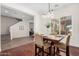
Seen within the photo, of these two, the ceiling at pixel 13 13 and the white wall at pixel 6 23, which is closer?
the ceiling at pixel 13 13

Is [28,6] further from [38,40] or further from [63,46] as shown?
A: [63,46]

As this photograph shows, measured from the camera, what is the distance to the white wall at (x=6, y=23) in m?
1.94

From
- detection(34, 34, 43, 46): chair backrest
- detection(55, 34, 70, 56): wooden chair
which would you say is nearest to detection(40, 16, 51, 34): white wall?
detection(34, 34, 43, 46): chair backrest

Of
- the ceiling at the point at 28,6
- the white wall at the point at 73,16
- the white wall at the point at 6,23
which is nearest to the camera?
the ceiling at the point at 28,6

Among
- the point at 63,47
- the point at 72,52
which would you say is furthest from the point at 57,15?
the point at 72,52

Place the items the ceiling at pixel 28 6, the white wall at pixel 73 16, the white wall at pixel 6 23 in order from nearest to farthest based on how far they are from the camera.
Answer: the ceiling at pixel 28 6 < the white wall at pixel 73 16 < the white wall at pixel 6 23

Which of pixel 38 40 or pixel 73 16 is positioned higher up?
pixel 73 16

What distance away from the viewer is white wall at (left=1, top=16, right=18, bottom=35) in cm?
194

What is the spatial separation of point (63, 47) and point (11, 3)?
1606 millimetres

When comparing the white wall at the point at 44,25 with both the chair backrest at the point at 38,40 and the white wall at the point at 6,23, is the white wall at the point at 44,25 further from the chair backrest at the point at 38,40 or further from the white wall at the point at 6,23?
the white wall at the point at 6,23

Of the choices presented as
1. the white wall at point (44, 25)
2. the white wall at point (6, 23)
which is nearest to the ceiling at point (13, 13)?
the white wall at point (6, 23)

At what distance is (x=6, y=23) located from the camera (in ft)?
6.74

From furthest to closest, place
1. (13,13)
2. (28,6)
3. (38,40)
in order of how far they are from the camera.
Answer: (38,40)
(13,13)
(28,6)

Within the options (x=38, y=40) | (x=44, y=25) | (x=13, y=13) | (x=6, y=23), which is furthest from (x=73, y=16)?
(x=6, y=23)
